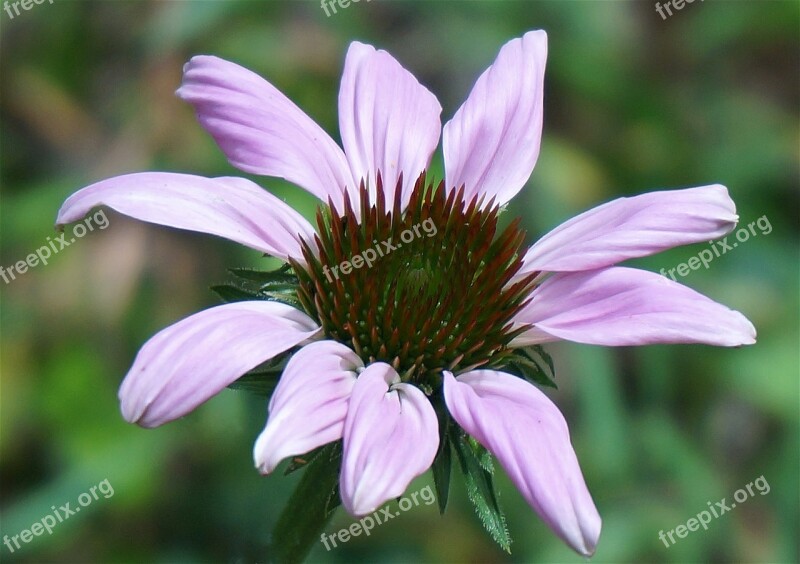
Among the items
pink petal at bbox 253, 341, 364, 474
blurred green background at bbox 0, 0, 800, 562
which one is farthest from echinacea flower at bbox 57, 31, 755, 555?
blurred green background at bbox 0, 0, 800, 562

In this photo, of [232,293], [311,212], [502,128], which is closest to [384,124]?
[502,128]

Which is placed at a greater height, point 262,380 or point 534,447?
point 262,380

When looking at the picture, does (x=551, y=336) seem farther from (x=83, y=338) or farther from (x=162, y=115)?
(x=162, y=115)

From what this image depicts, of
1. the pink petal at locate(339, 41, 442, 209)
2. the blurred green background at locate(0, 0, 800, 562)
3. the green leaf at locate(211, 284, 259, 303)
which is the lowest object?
the blurred green background at locate(0, 0, 800, 562)

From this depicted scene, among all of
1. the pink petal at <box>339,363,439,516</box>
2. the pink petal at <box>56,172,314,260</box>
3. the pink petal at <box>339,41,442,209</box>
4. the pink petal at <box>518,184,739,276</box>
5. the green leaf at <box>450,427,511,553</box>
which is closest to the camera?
the pink petal at <box>339,363,439,516</box>

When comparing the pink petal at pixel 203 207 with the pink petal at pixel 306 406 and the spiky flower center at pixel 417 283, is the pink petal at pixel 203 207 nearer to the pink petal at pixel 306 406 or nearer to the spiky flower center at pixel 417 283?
the spiky flower center at pixel 417 283

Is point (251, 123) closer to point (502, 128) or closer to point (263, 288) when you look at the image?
point (263, 288)

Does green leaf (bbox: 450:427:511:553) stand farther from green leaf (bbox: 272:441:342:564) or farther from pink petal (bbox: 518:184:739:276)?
pink petal (bbox: 518:184:739:276)
